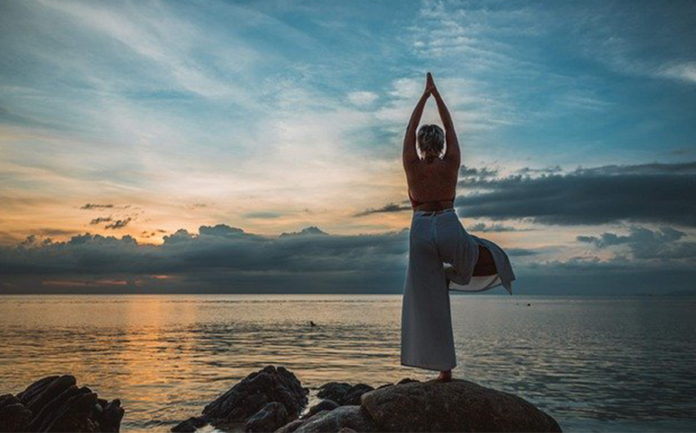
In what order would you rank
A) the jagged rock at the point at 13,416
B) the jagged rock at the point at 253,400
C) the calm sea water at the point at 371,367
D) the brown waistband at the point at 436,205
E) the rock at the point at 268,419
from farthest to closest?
the calm sea water at the point at 371,367, the jagged rock at the point at 253,400, the rock at the point at 268,419, the jagged rock at the point at 13,416, the brown waistband at the point at 436,205

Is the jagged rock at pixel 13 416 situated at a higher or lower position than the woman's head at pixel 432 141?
lower

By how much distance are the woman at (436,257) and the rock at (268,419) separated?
41.0ft

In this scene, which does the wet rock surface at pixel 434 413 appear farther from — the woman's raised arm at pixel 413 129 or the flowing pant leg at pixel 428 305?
the woman's raised arm at pixel 413 129

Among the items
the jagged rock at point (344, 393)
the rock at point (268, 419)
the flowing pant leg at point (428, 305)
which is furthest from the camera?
the jagged rock at point (344, 393)

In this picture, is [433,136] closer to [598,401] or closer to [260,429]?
[260,429]

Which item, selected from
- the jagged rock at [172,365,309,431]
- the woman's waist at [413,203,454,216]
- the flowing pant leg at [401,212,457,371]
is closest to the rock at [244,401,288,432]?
the jagged rock at [172,365,309,431]

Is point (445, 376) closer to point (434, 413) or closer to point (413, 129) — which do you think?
point (434, 413)

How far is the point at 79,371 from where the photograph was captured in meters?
37.3

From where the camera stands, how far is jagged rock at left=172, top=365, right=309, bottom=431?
21922 millimetres

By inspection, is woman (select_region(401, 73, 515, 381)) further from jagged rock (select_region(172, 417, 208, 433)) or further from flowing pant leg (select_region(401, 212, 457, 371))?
jagged rock (select_region(172, 417, 208, 433))

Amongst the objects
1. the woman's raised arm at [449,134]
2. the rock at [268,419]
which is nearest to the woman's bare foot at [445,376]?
the woman's raised arm at [449,134]

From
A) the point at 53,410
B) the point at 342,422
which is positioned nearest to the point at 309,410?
the point at 53,410

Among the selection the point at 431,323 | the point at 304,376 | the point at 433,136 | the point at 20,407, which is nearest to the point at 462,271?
the point at 431,323

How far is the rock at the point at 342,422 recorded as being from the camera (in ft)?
31.7
